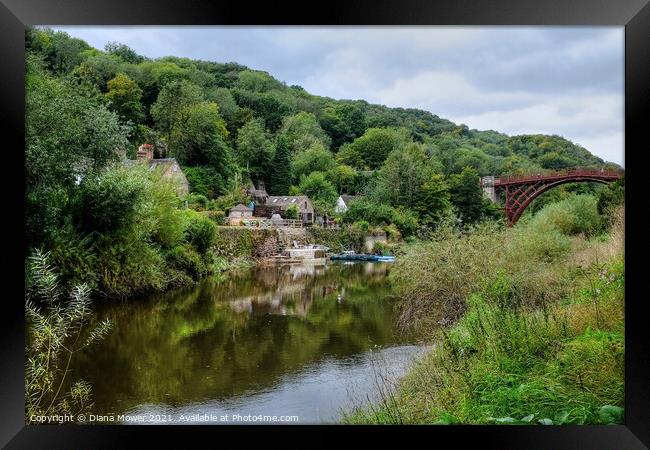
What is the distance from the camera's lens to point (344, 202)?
5.48 metres

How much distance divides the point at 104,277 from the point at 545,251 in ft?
15.5

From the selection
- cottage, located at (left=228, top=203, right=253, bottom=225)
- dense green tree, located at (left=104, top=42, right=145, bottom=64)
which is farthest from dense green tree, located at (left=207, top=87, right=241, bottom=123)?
cottage, located at (left=228, top=203, right=253, bottom=225)

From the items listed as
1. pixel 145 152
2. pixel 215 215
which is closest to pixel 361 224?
pixel 215 215

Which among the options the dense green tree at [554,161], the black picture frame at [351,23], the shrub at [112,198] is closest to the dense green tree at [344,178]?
the dense green tree at [554,161]

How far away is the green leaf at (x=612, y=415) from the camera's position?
307 centimetres

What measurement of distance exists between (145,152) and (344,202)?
2.39m

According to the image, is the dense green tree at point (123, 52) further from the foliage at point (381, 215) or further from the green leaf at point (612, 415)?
the green leaf at point (612, 415)

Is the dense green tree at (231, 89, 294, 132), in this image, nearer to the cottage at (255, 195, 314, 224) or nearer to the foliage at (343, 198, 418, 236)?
the cottage at (255, 195, 314, 224)

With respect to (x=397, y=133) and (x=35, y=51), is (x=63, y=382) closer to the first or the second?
(x=35, y=51)

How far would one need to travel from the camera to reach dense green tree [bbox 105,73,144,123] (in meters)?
5.04

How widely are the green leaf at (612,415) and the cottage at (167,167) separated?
429 cm

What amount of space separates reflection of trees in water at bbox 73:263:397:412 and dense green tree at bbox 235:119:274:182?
4.60 feet

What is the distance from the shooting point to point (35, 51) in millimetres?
4020
